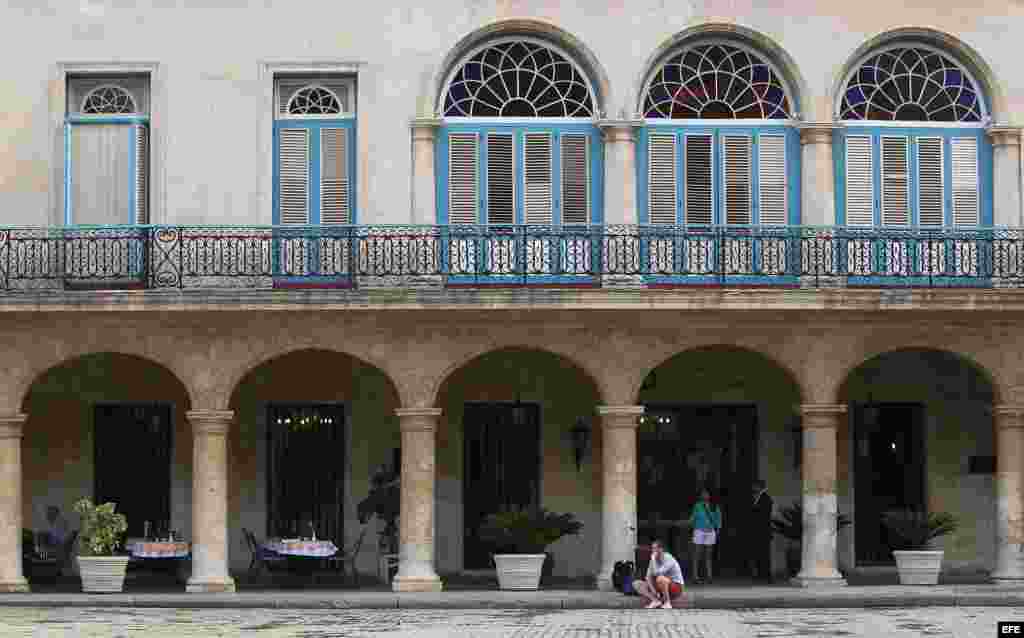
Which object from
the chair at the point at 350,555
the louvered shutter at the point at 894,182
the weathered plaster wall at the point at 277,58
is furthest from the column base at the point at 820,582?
the chair at the point at 350,555

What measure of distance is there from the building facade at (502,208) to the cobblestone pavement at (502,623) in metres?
2.13

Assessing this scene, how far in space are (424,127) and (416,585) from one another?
5.97 metres

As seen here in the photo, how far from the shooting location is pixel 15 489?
33.1m

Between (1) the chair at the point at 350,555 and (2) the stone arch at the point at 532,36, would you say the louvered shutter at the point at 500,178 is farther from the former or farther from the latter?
(1) the chair at the point at 350,555

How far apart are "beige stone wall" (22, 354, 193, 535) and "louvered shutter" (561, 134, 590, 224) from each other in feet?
20.1

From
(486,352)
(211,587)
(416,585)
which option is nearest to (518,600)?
(416,585)

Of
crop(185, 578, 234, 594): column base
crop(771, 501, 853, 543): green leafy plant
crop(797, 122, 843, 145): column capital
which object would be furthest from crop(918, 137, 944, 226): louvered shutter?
crop(185, 578, 234, 594): column base

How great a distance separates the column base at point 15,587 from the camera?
32719mm

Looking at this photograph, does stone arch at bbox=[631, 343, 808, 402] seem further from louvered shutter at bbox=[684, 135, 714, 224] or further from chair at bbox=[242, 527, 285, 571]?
chair at bbox=[242, 527, 285, 571]

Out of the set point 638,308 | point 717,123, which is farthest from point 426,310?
point 717,123

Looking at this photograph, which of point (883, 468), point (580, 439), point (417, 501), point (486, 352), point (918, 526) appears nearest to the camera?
point (417, 501)

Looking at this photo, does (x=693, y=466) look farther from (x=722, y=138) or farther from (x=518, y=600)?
(x=518, y=600)

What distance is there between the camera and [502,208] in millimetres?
34250

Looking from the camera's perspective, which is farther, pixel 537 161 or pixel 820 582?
pixel 537 161
